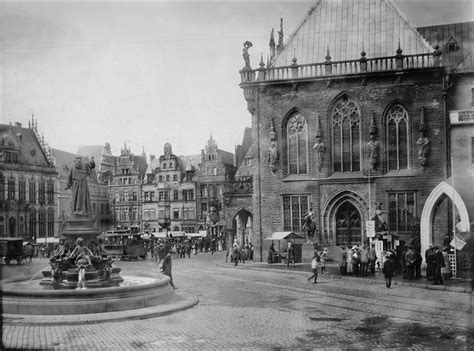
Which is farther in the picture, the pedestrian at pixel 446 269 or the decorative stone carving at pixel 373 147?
the decorative stone carving at pixel 373 147

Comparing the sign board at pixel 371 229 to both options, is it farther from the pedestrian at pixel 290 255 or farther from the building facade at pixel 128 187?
the building facade at pixel 128 187

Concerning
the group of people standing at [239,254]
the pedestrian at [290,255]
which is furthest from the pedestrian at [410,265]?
the group of people standing at [239,254]

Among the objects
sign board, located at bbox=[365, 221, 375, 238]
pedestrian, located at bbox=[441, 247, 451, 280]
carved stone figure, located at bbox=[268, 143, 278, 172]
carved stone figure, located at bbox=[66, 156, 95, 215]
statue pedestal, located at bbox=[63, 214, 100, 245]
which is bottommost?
pedestrian, located at bbox=[441, 247, 451, 280]

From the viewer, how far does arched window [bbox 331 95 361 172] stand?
112 ft

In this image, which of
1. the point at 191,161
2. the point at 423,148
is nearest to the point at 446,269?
the point at 423,148

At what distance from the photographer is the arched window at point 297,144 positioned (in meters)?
35.0

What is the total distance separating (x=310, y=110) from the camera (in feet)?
113

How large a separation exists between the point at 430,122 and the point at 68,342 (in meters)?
26.0

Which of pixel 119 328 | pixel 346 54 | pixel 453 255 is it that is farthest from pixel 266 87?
pixel 119 328

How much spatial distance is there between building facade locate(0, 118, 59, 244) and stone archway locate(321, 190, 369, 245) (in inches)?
1229

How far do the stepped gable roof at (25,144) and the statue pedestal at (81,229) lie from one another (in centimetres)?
4283

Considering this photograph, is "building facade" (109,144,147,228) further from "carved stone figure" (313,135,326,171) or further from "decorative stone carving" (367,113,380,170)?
"decorative stone carving" (367,113,380,170)

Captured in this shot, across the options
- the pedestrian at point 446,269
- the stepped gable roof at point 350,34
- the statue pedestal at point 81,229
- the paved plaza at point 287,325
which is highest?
the stepped gable roof at point 350,34

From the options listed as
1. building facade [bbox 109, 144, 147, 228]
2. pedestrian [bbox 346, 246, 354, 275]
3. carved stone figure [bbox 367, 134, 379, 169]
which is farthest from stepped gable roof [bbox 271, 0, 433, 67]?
building facade [bbox 109, 144, 147, 228]
